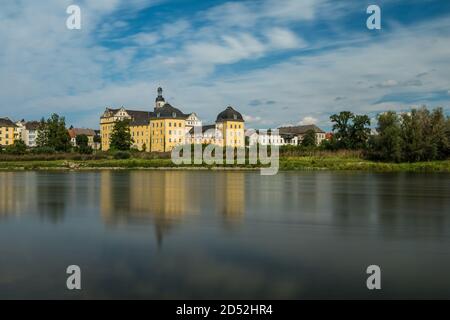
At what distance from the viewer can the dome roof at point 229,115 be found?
358 ft

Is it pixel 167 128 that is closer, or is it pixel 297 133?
pixel 167 128

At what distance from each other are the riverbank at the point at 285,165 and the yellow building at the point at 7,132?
197ft

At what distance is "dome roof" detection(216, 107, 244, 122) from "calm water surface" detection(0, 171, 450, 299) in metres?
89.9

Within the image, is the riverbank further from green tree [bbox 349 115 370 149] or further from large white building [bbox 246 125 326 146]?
large white building [bbox 246 125 326 146]

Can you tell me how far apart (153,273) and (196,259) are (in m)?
1.29

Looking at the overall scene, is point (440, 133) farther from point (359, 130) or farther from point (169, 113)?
point (169, 113)

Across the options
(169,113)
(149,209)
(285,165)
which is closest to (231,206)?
(149,209)

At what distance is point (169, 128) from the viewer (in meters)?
103

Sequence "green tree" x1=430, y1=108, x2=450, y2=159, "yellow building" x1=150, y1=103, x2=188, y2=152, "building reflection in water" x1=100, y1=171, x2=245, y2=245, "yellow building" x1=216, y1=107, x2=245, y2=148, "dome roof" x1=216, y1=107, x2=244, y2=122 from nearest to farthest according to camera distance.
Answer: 1. "building reflection in water" x1=100, y1=171, x2=245, y2=245
2. "green tree" x1=430, y1=108, x2=450, y2=159
3. "yellow building" x1=150, y1=103, x2=188, y2=152
4. "yellow building" x1=216, y1=107, x2=245, y2=148
5. "dome roof" x1=216, y1=107, x2=244, y2=122

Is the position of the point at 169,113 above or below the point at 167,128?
above

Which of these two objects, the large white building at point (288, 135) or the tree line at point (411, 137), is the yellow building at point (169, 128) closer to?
the large white building at point (288, 135)

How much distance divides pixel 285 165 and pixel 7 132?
3568 inches

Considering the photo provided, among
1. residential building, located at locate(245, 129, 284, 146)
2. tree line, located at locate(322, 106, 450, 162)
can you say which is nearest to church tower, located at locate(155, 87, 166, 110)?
residential building, located at locate(245, 129, 284, 146)

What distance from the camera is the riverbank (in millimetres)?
55875
